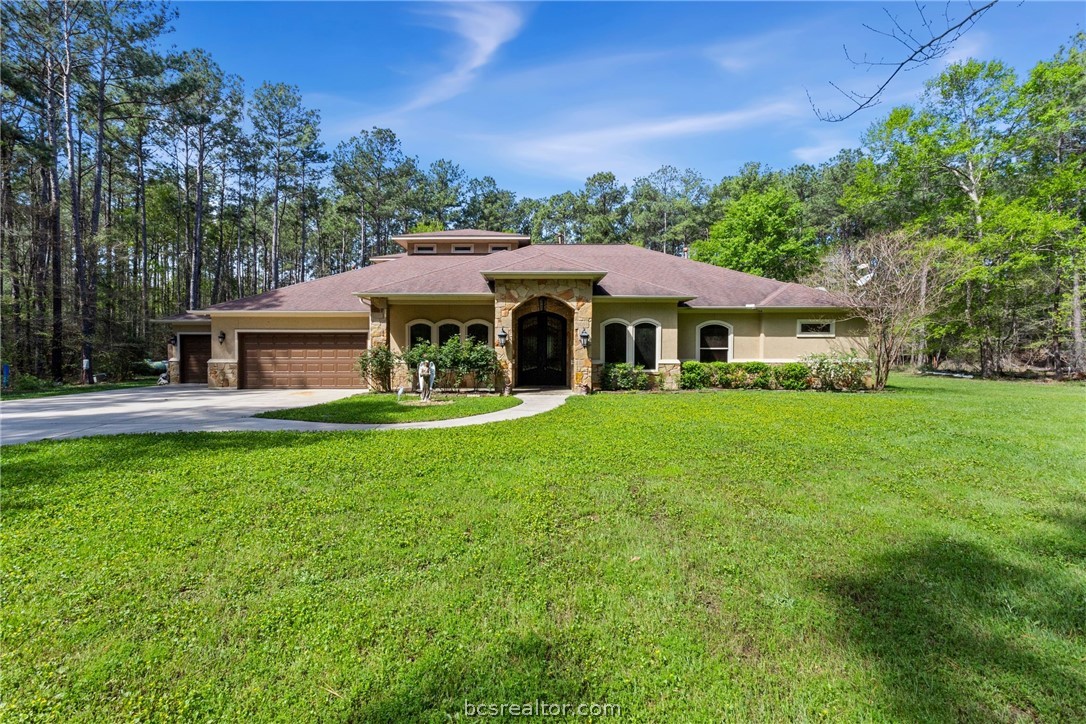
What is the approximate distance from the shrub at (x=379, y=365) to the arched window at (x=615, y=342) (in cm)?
698

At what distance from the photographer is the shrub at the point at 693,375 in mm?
14664

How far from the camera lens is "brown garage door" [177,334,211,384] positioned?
1789 cm

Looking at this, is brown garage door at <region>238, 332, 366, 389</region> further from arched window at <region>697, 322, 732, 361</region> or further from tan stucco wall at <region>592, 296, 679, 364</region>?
arched window at <region>697, 322, 732, 361</region>

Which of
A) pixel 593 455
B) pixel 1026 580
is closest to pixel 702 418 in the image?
pixel 593 455

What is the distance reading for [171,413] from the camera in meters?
10.2

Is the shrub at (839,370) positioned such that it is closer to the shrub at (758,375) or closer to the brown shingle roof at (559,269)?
the shrub at (758,375)

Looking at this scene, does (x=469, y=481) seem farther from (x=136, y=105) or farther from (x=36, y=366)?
(x=136, y=105)

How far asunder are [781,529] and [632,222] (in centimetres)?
4158

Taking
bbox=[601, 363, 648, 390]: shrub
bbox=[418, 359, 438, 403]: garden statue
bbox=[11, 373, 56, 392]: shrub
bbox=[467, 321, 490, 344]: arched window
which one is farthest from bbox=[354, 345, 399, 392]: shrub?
bbox=[11, 373, 56, 392]: shrub

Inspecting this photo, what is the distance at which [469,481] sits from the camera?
17.0 feet

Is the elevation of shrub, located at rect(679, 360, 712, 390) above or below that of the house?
below

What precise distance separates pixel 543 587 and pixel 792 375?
14.3 metres

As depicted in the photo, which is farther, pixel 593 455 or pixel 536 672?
pixel 593 455

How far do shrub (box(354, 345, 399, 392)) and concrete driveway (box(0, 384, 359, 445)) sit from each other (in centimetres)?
113
